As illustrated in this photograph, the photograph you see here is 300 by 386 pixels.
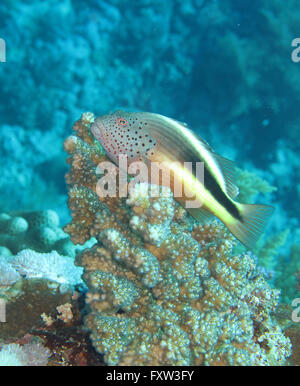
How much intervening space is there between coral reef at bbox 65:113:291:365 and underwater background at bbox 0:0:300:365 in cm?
814

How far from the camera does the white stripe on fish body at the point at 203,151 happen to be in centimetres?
246

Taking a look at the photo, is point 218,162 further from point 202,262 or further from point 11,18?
point 11,18

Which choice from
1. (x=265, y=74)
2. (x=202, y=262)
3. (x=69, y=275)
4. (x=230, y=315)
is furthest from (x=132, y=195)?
(x=265, y=74)

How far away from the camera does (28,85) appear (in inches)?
579

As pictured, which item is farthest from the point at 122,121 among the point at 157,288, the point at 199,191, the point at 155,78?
the point at 155,78

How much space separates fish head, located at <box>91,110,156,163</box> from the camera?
8.05ft

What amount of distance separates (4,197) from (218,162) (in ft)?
53.7

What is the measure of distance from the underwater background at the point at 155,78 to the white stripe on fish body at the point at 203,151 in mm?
8109

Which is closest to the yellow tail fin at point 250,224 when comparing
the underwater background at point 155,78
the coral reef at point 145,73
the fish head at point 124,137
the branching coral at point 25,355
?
the fish head at point 124,137

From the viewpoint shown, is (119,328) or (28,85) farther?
(28,85)

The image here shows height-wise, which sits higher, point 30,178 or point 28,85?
point 28,85

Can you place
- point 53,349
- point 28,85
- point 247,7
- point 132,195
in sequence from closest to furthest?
point 132,195 → point 53,349 → point 247,7 → point 28,85

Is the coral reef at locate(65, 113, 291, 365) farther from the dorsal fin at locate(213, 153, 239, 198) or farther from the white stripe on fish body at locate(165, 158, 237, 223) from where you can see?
the dorsal fin at locate(213, 153, 239, 198)

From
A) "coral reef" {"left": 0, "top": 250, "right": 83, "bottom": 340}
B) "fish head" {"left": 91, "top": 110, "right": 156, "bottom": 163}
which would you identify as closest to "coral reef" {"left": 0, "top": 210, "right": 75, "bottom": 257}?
"coral reef" {"left": 0, "top": 250, "right": 83, "bottom": 340}
